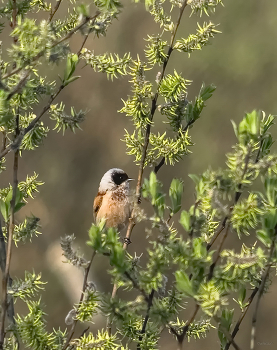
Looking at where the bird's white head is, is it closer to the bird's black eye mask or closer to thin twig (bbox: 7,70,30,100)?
the bird's black eye mask

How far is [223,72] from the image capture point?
473 centimetres

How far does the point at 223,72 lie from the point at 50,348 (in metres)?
4.12

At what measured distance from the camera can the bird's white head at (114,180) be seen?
9.91ft

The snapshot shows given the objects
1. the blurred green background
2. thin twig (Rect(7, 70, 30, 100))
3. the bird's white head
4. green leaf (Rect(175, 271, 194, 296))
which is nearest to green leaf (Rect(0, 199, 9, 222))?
thin twig (Rect(7, 70, 30, 100))

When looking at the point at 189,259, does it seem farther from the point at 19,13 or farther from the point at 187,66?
the point at 187,66

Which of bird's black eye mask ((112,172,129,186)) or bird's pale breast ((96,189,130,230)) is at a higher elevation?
bird's black eye mask ((112,172,129,186))

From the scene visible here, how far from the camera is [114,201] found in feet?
9.59

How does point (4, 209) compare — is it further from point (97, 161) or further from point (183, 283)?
point (97, 161)

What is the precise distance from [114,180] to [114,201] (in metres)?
0.16

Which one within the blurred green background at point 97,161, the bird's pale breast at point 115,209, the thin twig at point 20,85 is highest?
the blurred green background at point 97,161

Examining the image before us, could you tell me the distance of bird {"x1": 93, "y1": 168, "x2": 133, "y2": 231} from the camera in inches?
111

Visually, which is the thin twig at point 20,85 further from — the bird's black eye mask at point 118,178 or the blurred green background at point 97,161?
the blurred green background at point 97,161

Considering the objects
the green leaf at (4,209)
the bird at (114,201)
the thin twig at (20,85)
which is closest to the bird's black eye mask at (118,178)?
the bird at (114,201)

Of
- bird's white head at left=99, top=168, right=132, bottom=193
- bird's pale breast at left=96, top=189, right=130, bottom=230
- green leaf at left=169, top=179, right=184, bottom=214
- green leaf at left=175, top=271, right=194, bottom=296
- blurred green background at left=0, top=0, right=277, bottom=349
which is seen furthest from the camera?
blurred green background at left=0, top=0, right=277, bottom=349
